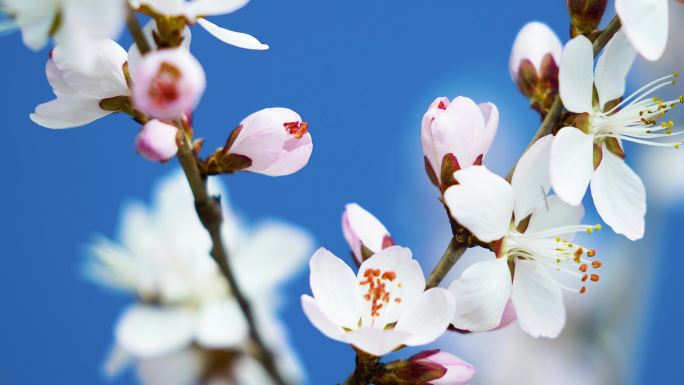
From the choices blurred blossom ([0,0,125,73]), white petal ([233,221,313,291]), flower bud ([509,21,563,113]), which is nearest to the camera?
blurred blossom ([0,0,125,73])

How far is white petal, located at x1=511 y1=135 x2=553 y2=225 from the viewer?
0.44 metres

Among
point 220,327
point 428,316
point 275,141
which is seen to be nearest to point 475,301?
point 428,316

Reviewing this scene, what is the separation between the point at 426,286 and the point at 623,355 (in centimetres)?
36

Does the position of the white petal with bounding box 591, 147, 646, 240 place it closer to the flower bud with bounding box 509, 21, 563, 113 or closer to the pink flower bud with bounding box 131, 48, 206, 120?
the flower bud with bounding box 509, 21, 563, 113

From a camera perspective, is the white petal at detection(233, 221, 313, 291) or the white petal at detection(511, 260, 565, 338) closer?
the white petal at detection(511, 260, 565, 338)

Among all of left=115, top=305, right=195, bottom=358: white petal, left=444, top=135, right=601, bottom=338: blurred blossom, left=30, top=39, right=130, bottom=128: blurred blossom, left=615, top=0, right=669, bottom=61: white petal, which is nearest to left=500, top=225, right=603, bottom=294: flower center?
left=444, top=135, right=601, bottom=338: blurred blossom

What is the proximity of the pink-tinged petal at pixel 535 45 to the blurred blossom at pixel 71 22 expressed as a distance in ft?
0.96

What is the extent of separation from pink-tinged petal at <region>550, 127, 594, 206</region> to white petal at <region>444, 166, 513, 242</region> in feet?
0.10

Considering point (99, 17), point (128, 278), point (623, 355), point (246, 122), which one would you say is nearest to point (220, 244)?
point (246, 122)

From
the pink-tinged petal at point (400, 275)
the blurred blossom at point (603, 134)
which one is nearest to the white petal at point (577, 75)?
the blurred blossom at point (603, 134)

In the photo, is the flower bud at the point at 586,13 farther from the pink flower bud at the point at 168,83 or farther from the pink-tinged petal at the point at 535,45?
the pink flower bud at the point at 168,83

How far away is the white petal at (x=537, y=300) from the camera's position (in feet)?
1.51

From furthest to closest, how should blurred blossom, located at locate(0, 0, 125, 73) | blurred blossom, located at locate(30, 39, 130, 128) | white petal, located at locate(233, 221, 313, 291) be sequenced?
white petal, located at locate(233, 221, 313, 291) → blurred blossom, located at locate(30, 39, 130, 128) → blurred blossom, located at locate(0, 0, 125, 73)

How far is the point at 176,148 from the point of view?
40 cm
